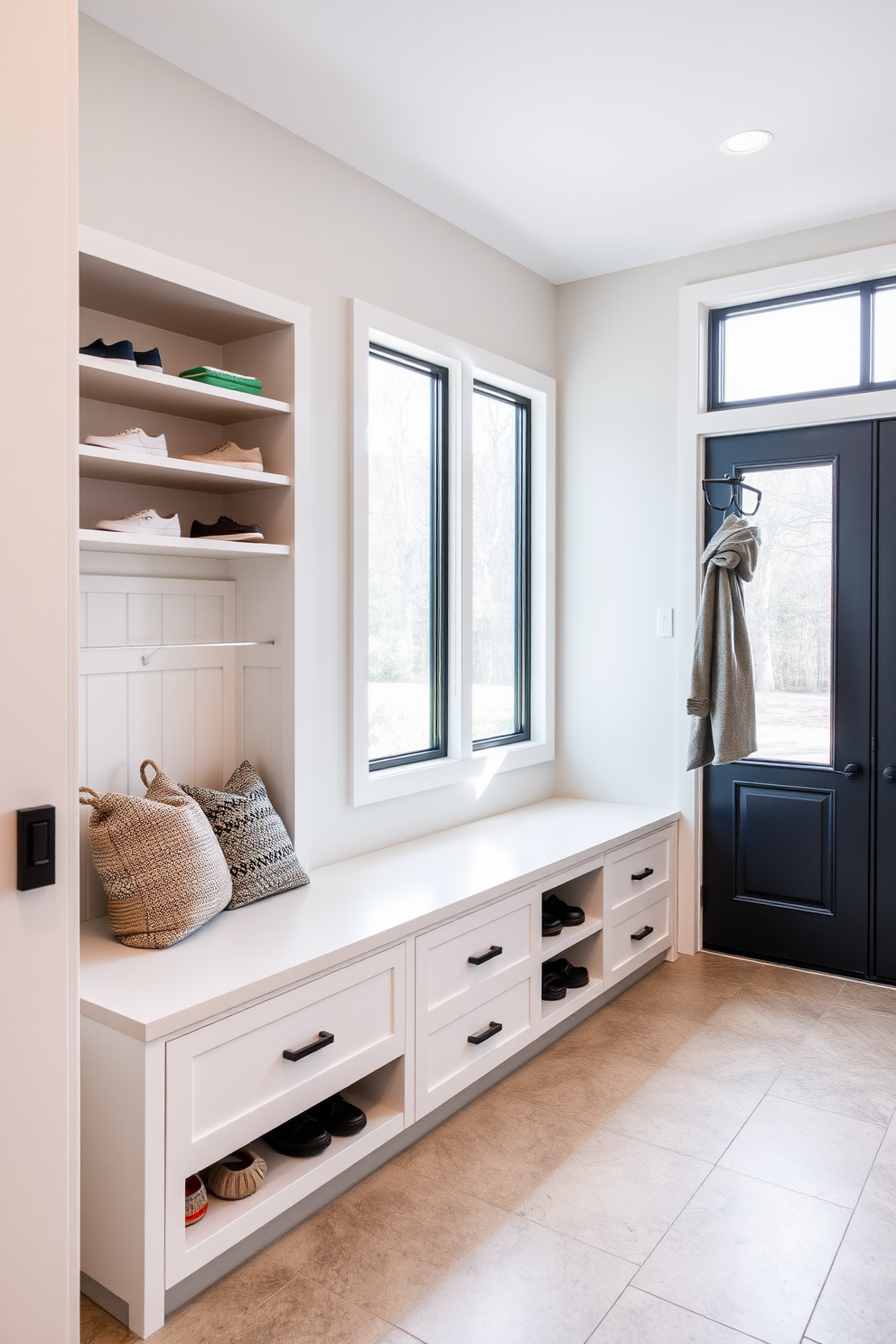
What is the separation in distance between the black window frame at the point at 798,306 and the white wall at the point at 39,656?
2.72 meters

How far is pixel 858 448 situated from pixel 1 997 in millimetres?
3116

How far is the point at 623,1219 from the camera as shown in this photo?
204cm

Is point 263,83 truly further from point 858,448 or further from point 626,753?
point 626,753

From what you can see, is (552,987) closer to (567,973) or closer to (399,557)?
(567,973)

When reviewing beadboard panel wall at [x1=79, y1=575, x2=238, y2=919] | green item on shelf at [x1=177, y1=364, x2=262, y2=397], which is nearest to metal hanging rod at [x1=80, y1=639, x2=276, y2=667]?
beadboard panel wall at [x1=79, y1=575, x2=238, y2=919]

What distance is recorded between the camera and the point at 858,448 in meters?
3.30

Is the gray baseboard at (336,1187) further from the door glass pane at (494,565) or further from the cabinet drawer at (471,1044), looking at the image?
the door glass pane at (494,565)

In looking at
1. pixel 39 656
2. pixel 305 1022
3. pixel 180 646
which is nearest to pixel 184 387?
pixel 180 646

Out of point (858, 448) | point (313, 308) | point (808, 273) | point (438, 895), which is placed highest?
point (808, 273)

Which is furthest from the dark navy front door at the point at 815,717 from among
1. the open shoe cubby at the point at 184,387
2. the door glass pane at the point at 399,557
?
the open shoe cubby at the point at 184,387

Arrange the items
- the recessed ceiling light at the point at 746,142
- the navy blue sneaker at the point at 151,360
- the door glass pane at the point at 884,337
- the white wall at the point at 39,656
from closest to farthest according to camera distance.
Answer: the white wall at the point at 39,656
the navy blue sneaker at the point at 151,360
the recessed ceiling light at the point at 746,142
the door glass pane at the point at 884,337

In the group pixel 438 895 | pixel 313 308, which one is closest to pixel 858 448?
pixel 313 308

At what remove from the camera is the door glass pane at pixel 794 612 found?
11.2ft

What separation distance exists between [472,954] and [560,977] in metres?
0.63
